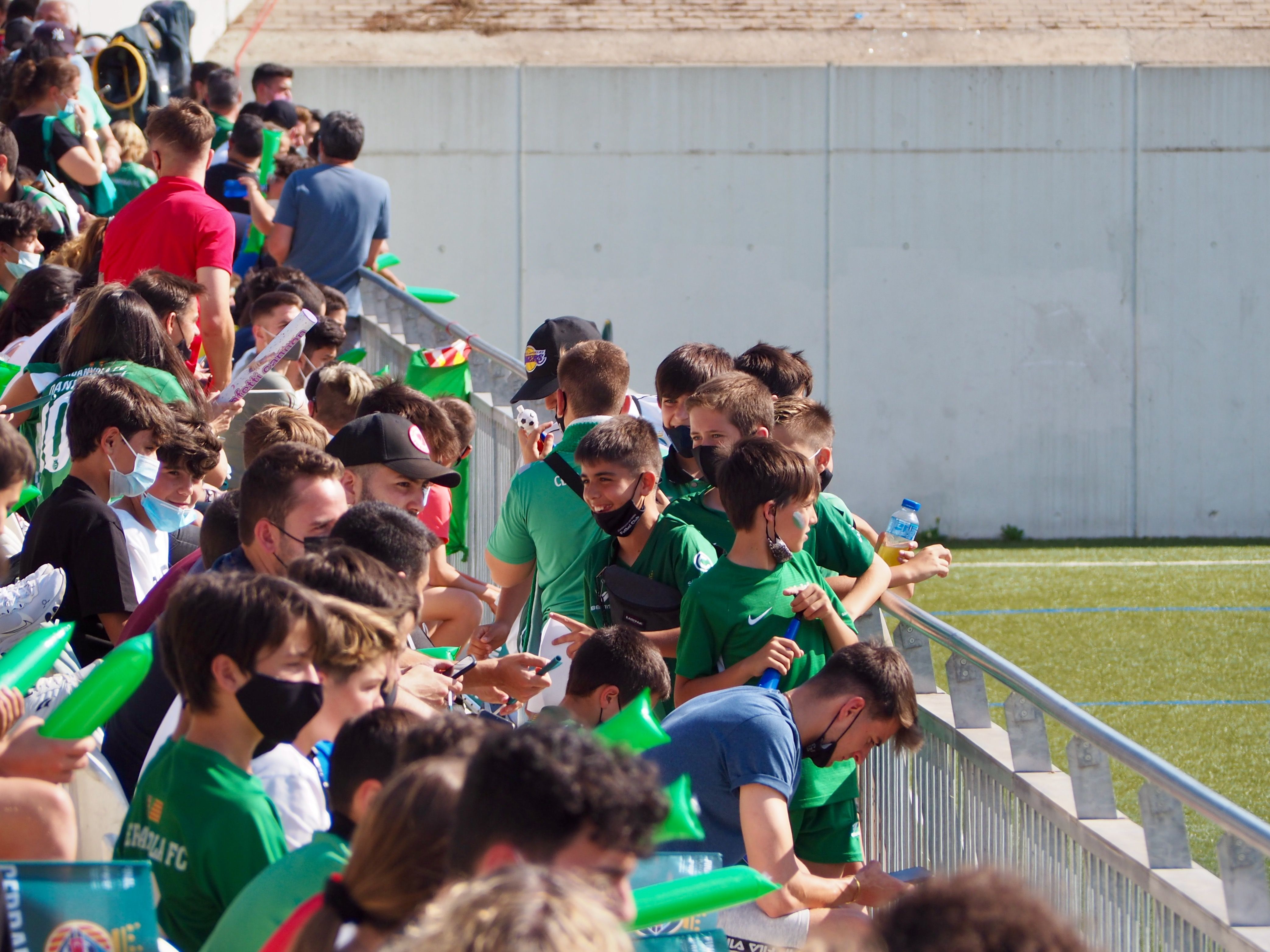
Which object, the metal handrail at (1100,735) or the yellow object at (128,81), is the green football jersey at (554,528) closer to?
the metal handrail at (1100,735)

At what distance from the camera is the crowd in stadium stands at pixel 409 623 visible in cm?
162

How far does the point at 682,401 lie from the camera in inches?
185

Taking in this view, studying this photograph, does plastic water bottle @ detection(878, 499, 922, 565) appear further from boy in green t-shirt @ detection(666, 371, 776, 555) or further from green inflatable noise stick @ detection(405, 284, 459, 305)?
green inflatable noise stick @ detection(405, 284, 459, 305)

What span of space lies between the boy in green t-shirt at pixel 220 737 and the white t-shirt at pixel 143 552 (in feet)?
4.40

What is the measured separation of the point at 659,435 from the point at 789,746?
211 cm

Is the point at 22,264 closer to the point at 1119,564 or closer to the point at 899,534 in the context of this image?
the point at 899,534

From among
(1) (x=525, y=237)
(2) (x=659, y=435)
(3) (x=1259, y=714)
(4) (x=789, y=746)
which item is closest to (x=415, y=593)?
(4) (x=789, y=746)

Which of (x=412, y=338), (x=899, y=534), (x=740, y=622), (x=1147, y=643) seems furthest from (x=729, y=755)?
(x=1147, y=643)

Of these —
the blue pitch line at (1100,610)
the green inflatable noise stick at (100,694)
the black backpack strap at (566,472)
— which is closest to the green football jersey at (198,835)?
the green inflatable noise stick at (100,694)

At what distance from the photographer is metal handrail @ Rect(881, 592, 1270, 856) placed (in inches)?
98.3

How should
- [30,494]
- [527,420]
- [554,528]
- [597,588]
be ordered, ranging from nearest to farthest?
[597,588]
[30,494]
[554,528]
[527,420]

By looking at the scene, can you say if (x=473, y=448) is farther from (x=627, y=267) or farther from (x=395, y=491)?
(x=627, y=267)

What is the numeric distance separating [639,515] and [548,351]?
155 centimetres

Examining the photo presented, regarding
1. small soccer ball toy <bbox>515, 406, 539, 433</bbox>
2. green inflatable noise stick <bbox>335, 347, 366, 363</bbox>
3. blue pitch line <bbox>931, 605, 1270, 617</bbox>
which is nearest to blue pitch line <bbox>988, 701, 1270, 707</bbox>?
blue pitch line <bbox>931, 605, 1270, 617</bbox>
